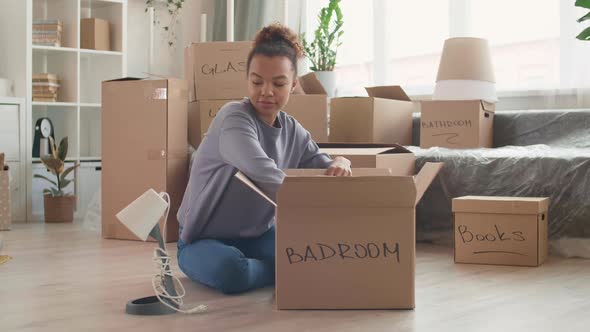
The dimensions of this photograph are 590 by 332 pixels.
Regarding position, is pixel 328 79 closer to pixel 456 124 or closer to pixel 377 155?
pixel 456 124

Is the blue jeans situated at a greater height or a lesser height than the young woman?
lesser

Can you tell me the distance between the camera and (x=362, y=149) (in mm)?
2947

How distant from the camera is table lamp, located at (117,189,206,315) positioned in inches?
65.4

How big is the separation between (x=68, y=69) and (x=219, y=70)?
4.47 feet

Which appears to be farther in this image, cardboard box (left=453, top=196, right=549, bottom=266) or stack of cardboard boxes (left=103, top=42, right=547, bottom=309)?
cardboard box (left=453, top=196, right=549, bottom=266)

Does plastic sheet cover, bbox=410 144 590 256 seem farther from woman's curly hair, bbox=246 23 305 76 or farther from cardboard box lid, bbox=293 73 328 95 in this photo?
woman's curly hair, bbox=246 23 305 76

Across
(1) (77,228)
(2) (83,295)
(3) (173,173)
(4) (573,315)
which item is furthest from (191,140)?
(4) (573,315)

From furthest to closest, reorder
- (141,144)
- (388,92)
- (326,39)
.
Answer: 1. (326,39)
2. (388,92)
3. (141,144)

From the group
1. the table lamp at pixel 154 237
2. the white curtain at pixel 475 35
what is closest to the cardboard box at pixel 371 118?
the white curtain at pixel 475 35

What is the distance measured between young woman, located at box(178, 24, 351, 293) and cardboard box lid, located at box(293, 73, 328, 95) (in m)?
1.30

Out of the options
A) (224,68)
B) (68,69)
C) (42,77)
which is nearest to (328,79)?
(224,68)

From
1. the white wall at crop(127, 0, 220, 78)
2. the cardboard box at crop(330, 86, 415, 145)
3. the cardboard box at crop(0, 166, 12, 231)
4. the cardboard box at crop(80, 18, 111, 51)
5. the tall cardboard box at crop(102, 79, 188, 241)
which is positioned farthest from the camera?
the white wall at crop(127, 0, 220, 78)

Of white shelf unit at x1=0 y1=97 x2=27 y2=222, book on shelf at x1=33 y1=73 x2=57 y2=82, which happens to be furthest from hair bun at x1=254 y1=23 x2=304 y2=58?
book on shelf at x1=33 y1=73 x2=57 y2=82

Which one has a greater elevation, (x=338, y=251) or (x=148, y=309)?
(x=338, y=251)
